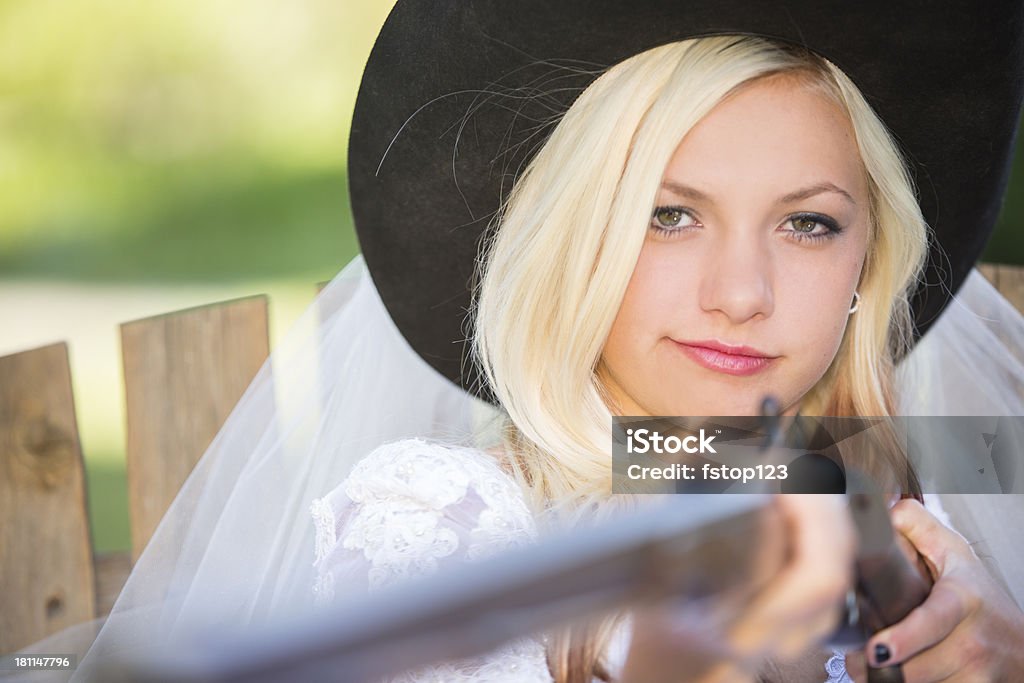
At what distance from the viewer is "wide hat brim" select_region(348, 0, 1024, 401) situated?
0.96 meters

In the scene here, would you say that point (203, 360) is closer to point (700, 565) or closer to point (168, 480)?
point (168, 480)

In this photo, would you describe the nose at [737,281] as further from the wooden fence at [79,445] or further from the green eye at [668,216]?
the wooden fence at [79,445]

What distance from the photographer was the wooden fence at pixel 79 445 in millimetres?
1431

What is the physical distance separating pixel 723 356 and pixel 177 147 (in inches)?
115

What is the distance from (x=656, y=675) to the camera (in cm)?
65

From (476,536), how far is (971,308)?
0.91 m

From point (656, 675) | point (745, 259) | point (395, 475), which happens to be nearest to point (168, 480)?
point (395, 475)

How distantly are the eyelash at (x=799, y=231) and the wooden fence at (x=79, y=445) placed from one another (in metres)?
0.74

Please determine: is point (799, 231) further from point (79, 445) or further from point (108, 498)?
point (108, 498)

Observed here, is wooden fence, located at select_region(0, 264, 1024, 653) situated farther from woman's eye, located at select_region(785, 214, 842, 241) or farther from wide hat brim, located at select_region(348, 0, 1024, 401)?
woman's eye, located at select_region(785, 214, 842, 241)

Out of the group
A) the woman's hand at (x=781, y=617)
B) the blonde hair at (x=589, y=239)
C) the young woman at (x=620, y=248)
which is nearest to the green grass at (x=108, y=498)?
the young woman at (x=620, y=248)

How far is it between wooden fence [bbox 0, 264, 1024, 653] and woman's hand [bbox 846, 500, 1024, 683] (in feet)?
3.12

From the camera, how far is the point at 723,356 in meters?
0.98

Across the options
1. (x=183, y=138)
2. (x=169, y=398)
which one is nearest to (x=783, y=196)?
(x=169, y=398)
